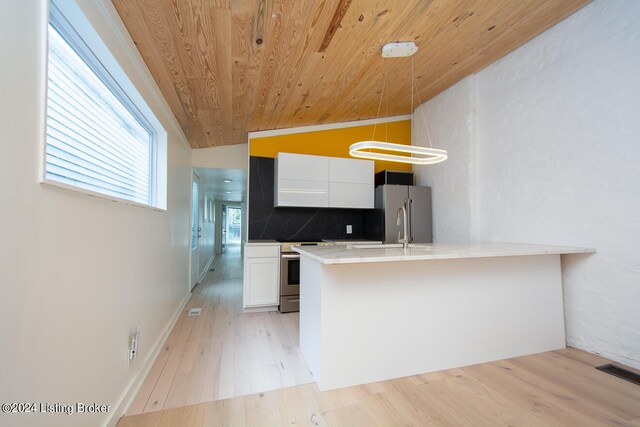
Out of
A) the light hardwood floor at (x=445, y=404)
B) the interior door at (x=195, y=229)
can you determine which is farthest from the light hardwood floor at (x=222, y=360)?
the interior door at (x=195, y=229)

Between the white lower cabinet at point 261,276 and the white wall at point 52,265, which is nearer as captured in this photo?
the white wall at point 52,265

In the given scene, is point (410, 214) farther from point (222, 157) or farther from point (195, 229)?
point (195, 229)

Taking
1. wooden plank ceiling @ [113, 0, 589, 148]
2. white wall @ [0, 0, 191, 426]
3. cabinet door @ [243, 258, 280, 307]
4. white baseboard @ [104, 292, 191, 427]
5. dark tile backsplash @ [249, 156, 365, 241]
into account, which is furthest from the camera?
dark tile backsplash @ [249, 156, 365, 241]

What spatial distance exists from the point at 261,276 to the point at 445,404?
7.90 feet

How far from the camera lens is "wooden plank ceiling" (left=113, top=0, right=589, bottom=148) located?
1.70 metres

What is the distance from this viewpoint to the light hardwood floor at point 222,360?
1778 mm

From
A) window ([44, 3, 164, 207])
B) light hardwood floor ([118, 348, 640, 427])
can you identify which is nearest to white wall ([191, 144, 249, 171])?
window ([44, 3, 164, 207])

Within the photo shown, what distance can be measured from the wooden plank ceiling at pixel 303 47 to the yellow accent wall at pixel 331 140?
1.61 feet

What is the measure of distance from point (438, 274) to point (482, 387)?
0.80 m

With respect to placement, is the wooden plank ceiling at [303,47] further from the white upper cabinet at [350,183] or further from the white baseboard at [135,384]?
the white baseboard at [135,384]

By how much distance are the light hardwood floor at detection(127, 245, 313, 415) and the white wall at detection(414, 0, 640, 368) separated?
8.46ft

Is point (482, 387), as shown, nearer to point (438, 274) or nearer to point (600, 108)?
point (438, 274)

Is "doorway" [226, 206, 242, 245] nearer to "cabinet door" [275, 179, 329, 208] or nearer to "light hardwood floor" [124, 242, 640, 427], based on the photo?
"cabinet door" [275, 179, 329, 208]

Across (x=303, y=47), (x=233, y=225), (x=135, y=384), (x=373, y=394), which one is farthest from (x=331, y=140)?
(x=233, y=225)
